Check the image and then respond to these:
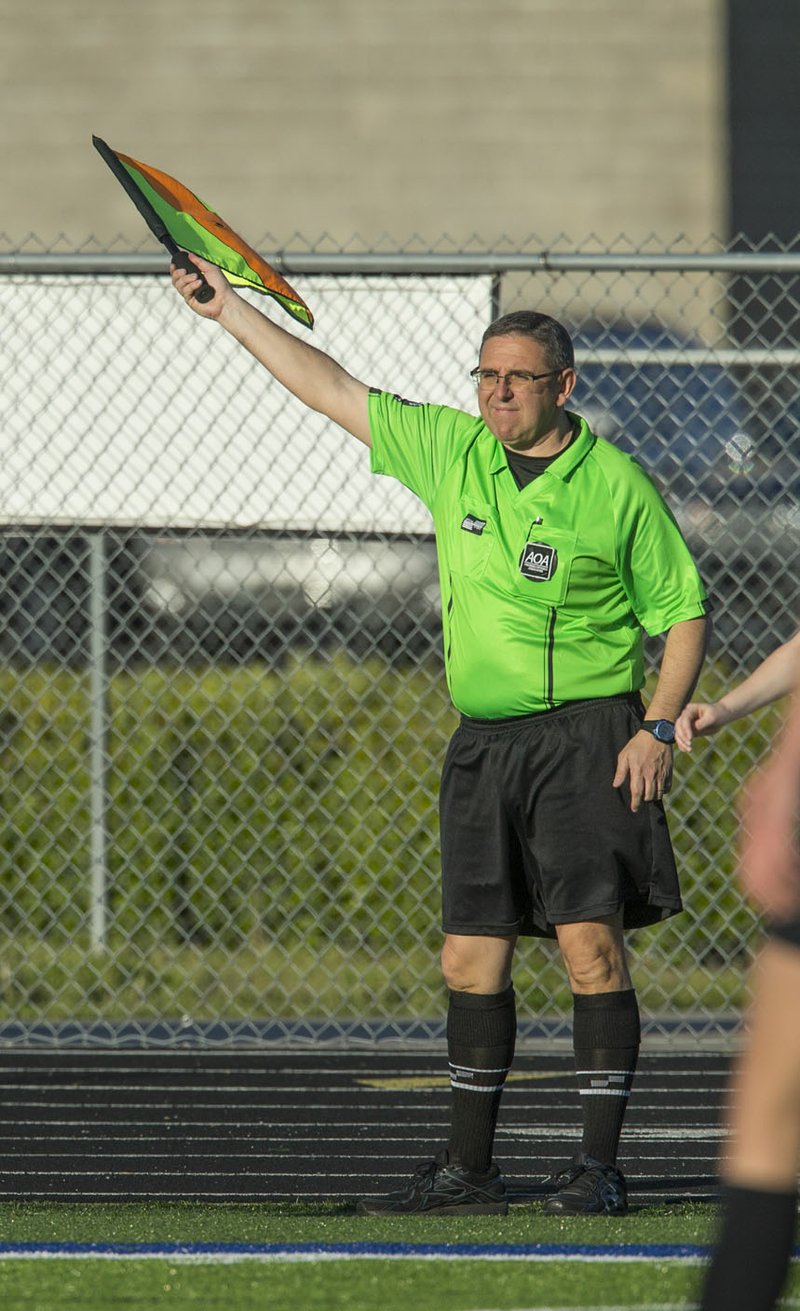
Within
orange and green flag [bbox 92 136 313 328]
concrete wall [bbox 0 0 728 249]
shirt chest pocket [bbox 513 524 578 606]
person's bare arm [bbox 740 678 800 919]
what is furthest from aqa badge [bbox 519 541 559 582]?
concrete wall [bbox 0 0 728 249]

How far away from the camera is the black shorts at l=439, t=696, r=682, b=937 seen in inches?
187

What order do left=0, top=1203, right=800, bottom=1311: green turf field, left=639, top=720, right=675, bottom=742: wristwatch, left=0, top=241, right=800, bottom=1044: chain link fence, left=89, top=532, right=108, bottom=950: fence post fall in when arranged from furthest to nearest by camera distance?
left=89, top=532, right=108, bottom=950: fence post
left=0, top=241, right=800, bottom=1044: chain link fence
left=639, top=720, right=675, bottom=742: wristwatch
left=0, top=1203, right=800, bottom=1311: green turf field

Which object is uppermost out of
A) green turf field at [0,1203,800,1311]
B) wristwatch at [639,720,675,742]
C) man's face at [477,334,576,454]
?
man's face at [477,334,576,454]

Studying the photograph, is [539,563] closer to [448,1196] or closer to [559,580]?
[559,580]

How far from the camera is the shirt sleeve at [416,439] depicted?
4.99 meters

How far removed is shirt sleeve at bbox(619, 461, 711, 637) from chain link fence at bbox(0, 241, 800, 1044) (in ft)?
8.48

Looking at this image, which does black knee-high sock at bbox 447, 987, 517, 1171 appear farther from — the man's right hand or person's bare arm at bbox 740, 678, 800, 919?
person's bare arm at bbox 740, 678, 800, 919

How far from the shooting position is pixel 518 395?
15.6 feet

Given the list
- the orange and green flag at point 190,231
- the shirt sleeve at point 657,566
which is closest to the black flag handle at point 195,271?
the orange and green flag at point 190,231

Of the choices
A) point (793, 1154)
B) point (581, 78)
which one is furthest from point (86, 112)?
point (793, 1154)

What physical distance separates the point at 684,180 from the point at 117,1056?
1471 cm

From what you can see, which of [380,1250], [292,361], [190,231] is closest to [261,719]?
[190,231]

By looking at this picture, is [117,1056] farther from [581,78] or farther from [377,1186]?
[581,78]

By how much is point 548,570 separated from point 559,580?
35 mm
